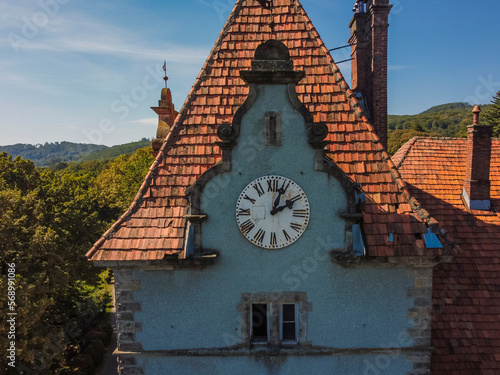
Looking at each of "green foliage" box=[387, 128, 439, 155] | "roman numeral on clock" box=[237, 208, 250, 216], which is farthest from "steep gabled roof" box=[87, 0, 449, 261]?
"green foliage" box=[387, 128, 439, 155]

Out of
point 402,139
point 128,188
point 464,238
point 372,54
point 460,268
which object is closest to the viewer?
point 460,268

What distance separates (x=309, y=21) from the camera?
8.61 m

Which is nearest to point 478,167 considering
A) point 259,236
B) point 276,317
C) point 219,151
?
point 259,236

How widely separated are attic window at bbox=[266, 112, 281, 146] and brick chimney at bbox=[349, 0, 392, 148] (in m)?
4.38

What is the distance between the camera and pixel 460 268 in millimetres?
9258

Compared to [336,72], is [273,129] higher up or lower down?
lower down

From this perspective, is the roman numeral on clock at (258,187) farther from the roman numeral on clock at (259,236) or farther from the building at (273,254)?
the roman numeral on clock at (259,236)

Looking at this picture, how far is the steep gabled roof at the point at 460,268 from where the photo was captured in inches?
319

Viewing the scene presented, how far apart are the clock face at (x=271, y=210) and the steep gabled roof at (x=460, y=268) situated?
445 cm

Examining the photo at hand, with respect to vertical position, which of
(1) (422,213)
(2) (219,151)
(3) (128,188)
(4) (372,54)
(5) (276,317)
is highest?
(4) (372,54)

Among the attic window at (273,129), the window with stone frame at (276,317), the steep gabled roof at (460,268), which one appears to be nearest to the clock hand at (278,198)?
the attic window at (273,129)

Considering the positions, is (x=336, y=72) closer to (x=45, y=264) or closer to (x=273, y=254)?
(x=273, y=254)

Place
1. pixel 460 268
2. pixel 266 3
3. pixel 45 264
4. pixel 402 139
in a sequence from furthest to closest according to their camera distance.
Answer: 1. pixel 402 139
2. pixel 45 264
3. pixel 460 268
4. pixel 266 3

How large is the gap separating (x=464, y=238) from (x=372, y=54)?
18.7 ft
